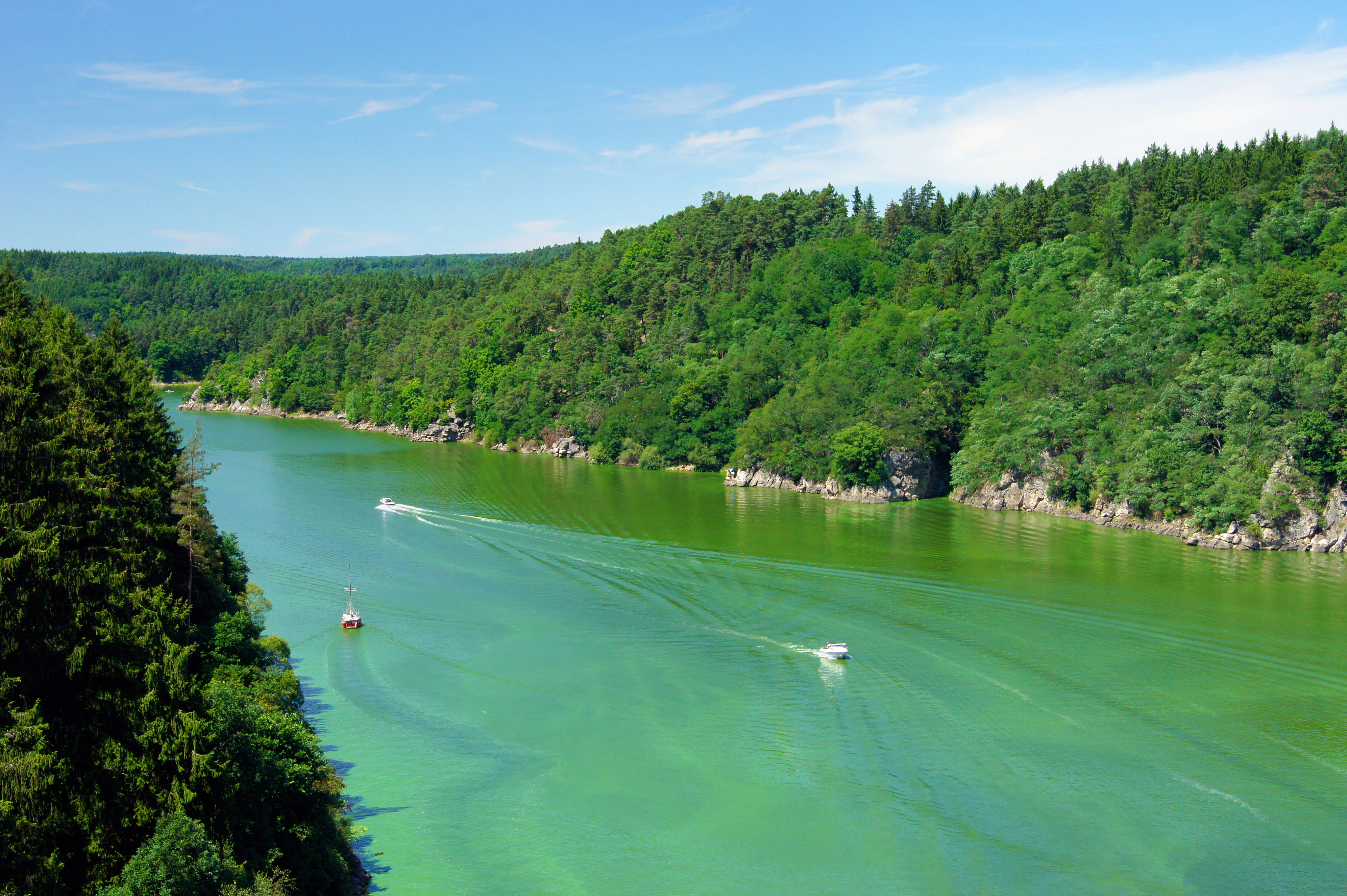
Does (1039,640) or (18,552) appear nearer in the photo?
(18,552)

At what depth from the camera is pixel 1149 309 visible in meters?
61.9

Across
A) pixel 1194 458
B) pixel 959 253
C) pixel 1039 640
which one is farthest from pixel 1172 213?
pixel 1039 640

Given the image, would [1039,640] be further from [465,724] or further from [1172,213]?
[1172,213]

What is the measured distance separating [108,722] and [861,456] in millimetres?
51275

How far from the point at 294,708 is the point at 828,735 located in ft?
47.3

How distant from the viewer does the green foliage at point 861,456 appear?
63406mm

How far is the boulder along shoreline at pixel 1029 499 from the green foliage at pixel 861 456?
0.57 m

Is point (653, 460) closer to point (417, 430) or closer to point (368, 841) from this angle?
point (417, 430)

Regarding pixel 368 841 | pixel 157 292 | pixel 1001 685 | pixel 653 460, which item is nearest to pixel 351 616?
pixel 368 841

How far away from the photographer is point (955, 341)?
7162cm

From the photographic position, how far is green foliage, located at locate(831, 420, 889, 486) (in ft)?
208

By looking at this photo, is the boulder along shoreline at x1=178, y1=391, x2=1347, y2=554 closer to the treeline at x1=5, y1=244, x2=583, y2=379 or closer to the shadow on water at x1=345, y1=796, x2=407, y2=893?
the shadow on water at x1=345, y1=796, x2=407, y2=893

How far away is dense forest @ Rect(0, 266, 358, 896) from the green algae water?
11.4ft

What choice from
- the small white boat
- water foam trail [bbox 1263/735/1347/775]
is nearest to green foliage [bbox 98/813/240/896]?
the small white boat
